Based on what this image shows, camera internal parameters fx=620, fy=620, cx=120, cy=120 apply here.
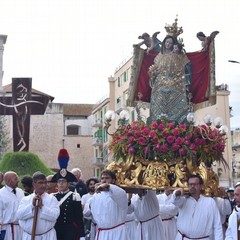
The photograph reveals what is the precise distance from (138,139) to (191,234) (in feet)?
5.71

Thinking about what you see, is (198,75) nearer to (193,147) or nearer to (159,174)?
(193,147)

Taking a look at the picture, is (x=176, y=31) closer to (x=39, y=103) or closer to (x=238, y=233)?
(x=238, y=233)

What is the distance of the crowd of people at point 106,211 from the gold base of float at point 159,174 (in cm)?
18

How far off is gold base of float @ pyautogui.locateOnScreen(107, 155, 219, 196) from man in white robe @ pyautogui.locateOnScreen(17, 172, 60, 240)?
1120 millimetres

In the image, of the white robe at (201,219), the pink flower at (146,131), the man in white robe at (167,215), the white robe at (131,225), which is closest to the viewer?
the white robe at (201,219)

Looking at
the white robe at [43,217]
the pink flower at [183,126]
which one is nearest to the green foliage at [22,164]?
the white robe at [43,217]

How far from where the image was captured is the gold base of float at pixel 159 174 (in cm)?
926

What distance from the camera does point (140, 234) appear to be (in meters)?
10.8

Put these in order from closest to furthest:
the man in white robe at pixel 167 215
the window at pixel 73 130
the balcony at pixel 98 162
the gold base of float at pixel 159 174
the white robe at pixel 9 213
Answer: the gold base of float at pixel 159 174, the white robe at pixel 9 213, the man in white robe at pixel 167 215, the balcony at pixel 98 162, the window at pixel 73 130

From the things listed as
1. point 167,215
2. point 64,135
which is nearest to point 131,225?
point 167,215

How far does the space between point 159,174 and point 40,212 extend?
6.07 ft

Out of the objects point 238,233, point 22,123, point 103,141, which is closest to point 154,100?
point 238,233

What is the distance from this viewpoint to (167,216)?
12.5m

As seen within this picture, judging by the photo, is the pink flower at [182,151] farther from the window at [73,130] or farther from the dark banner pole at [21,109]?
Answer: the window at [73,130]
